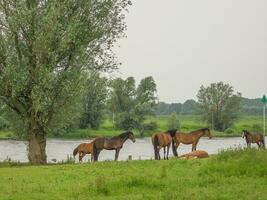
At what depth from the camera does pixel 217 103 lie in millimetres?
114750

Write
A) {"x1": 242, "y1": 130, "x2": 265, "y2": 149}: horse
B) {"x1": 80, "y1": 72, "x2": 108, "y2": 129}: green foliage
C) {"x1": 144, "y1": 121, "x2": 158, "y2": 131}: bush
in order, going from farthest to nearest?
{"x1": 144, "y1": 121, "x2": 158, "y2": 131}: bush, {"x1": 80, "y1": 72, "x2": 108, "y2": 129}: green foliage, {"x1": 242, "y1": 130, "x2": 265, "y2": 149}: horse

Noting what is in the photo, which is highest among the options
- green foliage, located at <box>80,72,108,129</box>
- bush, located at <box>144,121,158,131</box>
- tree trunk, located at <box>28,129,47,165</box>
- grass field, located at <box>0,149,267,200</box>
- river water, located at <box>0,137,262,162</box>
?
green foliage, located at <box>80,72,108,129</box>

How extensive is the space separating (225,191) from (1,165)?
50.1 ft

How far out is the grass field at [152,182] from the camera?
14289 mm

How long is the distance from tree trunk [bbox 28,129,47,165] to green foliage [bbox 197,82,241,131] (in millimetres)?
83564

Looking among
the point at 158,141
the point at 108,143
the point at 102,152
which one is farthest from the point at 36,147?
the point at 102,152

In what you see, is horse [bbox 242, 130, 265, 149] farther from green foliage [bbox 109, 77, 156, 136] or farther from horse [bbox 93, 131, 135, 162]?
green foliage [bbox 109, 77, 156, 136]

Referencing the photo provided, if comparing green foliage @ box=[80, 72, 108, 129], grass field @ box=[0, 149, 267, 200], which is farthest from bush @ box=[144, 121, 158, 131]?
grass field @ box=[0, 149, 267, 200]

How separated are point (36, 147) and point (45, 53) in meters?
5.17

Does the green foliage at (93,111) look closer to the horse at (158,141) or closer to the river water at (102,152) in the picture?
the river water at (102,152)

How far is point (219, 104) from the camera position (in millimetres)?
114250

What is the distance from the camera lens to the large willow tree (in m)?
26.6

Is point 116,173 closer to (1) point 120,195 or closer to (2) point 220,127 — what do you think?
(1) point 120,195

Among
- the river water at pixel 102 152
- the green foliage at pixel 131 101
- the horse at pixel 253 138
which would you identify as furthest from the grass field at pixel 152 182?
the green foliage at pixel 131 101
